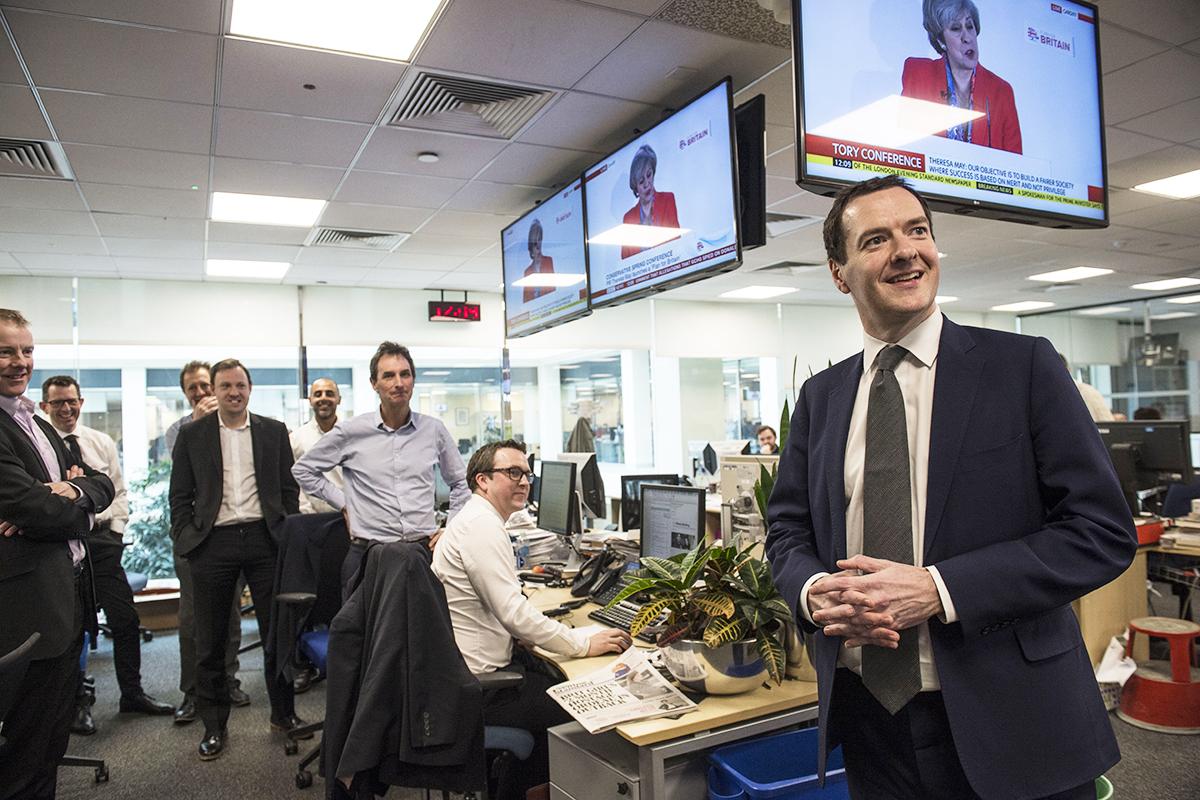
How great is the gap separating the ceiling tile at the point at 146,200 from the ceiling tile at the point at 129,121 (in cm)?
73

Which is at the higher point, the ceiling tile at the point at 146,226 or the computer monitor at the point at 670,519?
the ceiling tile at the point at 146,226

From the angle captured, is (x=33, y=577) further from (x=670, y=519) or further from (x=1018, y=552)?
(x=1018, y=552)

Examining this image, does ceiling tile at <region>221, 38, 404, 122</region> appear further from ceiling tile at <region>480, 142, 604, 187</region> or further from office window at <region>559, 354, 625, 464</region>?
office window at <region>559, 354, 625, 464</region>

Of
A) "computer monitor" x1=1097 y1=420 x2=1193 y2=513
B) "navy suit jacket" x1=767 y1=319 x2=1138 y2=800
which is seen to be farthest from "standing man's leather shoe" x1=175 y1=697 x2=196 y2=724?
"computer monitor" x1=1097 y1=420 x2=1193 y2=513

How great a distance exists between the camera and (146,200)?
455cm

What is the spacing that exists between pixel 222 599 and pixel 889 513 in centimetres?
322

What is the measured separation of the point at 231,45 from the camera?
111 inches

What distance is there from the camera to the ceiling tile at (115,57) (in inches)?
104

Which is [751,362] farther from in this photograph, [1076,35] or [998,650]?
[998,650]

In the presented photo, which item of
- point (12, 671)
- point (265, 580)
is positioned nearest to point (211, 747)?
point (265, 580)

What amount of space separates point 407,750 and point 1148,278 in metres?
9.64

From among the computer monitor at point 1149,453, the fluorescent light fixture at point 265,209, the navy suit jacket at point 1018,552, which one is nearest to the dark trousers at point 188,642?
the fluorescent light fixture at point 265,209

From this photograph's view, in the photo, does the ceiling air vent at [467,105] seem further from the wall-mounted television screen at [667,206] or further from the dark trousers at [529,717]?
the dark trousers at [529,717]

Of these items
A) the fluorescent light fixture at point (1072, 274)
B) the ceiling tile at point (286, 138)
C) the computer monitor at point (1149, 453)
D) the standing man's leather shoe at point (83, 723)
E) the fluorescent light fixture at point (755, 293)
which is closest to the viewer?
the ceiling tile at point (286, 138)
